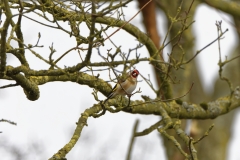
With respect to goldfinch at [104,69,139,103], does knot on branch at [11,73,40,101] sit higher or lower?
lower

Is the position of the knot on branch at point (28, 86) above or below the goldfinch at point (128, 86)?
below

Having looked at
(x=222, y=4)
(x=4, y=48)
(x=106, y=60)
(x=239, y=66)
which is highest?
(x=239, y=66)

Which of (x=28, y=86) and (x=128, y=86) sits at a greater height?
(x=128, y=86)

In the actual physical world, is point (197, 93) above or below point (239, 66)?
below

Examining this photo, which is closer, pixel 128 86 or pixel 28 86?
pixel 28 86

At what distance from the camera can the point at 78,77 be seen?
173 inches

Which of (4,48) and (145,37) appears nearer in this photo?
(4,48)

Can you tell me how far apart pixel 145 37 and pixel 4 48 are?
2.12 m

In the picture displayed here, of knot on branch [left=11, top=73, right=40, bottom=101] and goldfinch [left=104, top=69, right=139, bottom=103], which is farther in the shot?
goldfinch [left=104, top=69, right=139, bottom=103]

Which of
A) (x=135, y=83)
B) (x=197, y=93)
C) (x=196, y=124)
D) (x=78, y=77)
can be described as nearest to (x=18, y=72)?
(x=78, y=77)

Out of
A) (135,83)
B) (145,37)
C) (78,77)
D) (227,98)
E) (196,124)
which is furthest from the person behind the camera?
(196,124)

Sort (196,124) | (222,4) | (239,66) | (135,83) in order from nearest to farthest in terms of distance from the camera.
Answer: (135,83), (222,4), (196,124), (239,66)

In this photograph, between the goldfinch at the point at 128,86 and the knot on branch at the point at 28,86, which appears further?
the goldfinch at the point at 128,86

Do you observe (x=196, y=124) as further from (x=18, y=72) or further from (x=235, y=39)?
(x=18, y=72)
